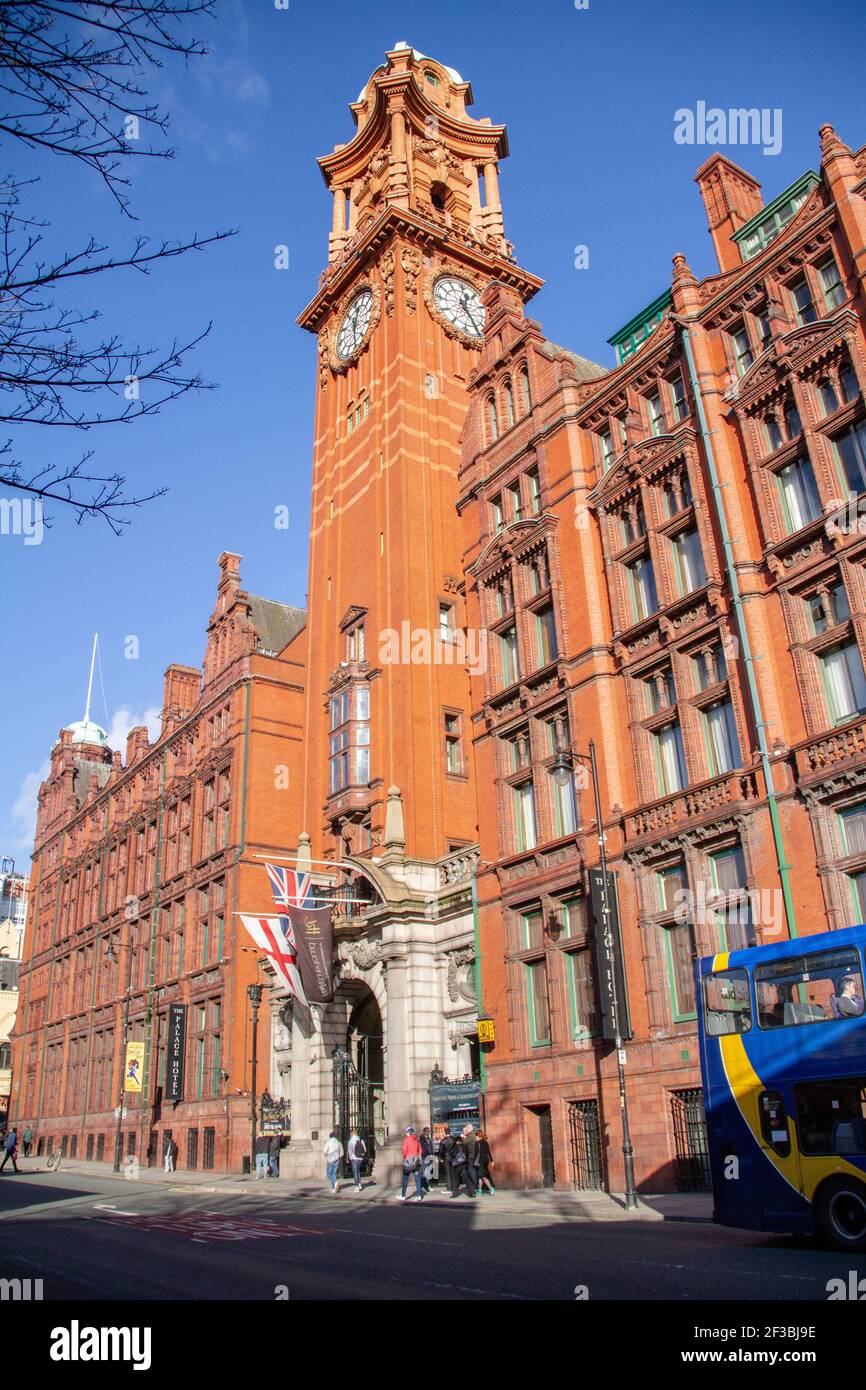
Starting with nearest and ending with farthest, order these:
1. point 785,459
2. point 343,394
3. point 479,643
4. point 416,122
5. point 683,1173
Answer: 1. point 683,1173
2. point 785,459
3. point 479,643
4. point 343,394
5. point 416,122

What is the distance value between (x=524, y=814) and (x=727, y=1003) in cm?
1614

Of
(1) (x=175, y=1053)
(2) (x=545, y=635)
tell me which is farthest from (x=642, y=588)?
(1) (x=175, y=1053)

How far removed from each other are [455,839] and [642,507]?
1501cm

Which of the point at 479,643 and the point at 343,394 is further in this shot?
the point at 343,394

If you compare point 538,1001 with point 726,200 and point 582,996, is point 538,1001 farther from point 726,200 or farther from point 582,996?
point 726,200

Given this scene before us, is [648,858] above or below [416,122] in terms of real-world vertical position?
below

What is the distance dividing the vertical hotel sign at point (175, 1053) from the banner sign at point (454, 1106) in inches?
950

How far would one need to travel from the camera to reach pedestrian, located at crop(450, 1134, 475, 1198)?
26.6 metres

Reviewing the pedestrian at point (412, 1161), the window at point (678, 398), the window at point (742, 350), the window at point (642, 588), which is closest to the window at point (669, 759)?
the window at point (642, 588)

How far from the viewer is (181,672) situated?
69.4m

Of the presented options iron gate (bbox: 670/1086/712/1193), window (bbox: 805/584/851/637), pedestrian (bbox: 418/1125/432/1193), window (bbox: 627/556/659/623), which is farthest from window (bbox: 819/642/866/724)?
pedestrian (bbox: 418/1125/432/1193)

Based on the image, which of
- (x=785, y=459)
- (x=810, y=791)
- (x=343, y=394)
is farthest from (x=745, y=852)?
(x=343, y=394)

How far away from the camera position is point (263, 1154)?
39219mm

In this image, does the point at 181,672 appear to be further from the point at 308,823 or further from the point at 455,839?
the point at 455,839
